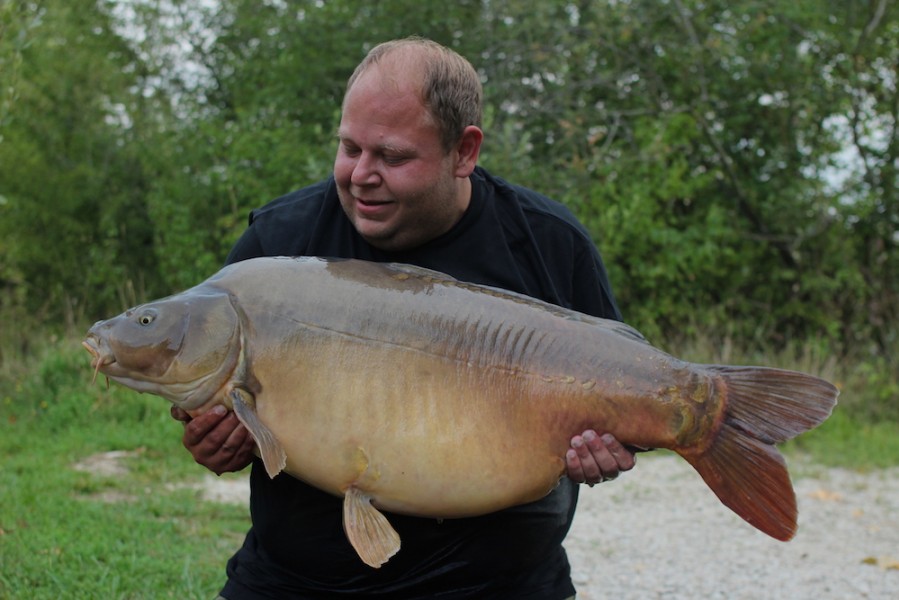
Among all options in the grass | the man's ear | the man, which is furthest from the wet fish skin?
the grass

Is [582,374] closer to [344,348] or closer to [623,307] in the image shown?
[344,348]

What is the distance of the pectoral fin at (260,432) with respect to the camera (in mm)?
2441

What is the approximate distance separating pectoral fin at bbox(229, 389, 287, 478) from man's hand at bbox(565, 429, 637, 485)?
679 mm

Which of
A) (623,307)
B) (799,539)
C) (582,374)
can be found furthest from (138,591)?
(623,307)

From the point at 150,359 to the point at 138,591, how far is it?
224 centimetres

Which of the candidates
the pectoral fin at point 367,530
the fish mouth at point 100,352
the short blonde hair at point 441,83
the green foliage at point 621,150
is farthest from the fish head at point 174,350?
the green foliage at point 621,150

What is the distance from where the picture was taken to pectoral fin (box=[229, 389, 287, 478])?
2.44 m

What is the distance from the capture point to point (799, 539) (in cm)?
627

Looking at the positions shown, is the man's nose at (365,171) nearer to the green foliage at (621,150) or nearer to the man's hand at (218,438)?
the man's hand at (218,438)

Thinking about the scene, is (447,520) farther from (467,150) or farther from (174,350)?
(467,150)

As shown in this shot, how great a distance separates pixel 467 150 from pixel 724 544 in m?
3.99

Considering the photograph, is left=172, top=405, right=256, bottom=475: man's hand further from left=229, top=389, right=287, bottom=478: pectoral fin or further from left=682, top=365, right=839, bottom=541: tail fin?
left=682, top=365, right=839, bottom=541: tail fin

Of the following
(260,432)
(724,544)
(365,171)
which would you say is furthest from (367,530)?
(724,544)

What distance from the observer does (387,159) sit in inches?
108
